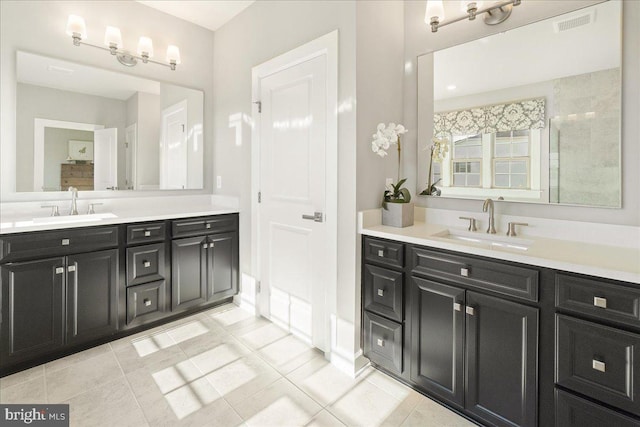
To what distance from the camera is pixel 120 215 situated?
2.63 metres

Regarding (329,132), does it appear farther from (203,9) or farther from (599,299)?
(203,9)

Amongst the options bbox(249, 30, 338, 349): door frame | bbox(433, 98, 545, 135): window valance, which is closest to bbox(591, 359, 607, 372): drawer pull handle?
bbox(433, 98, 545, 135): window valance

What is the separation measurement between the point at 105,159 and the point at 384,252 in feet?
8.36

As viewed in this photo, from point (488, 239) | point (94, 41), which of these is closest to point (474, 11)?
point (488, 239)

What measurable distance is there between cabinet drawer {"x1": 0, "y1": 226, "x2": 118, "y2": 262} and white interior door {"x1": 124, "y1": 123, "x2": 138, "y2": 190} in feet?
2.44

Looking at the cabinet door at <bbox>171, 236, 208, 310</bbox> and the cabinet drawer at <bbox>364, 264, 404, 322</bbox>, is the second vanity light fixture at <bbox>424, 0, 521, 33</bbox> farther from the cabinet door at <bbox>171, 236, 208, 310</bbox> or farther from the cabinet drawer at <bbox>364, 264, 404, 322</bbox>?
the cabinet door at <bbox>171, 236, 208, 310</bbox>

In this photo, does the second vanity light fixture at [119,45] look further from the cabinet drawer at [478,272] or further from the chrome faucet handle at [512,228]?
the chrome faucet handle at [512,228]

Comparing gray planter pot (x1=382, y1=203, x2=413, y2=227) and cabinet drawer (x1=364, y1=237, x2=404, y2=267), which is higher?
gray planter pot (x1=382, y1=203, x2=413, y2=227)

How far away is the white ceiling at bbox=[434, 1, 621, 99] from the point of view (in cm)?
162

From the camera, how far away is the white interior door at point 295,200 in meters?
2.30

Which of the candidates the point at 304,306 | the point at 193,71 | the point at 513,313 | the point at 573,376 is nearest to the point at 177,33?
the point at 193,71

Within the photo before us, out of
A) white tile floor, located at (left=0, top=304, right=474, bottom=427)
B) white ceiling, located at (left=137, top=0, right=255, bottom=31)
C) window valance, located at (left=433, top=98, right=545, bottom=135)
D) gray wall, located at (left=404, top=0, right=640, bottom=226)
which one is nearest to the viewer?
gray wall, located at (left=404, top=0, right=640, bottom=226)

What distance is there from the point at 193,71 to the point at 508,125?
10.0 feet

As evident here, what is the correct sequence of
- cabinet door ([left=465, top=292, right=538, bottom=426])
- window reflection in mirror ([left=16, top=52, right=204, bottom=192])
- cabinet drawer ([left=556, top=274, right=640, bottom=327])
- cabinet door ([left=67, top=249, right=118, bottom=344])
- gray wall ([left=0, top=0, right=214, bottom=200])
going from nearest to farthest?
cabinet drawer ([left=556, top=274, right=640, bottom=327]) < cabinet door ([left=465, top=292, right=538, bottom=426]) < cabinet door ([left=67, top=249, right=118, bottom=344]) < gray wall ([left=0, top=0, right=214, bottom=200]) < window reflection in mirror ([left=16, top=52, right=204, bottom=192])
